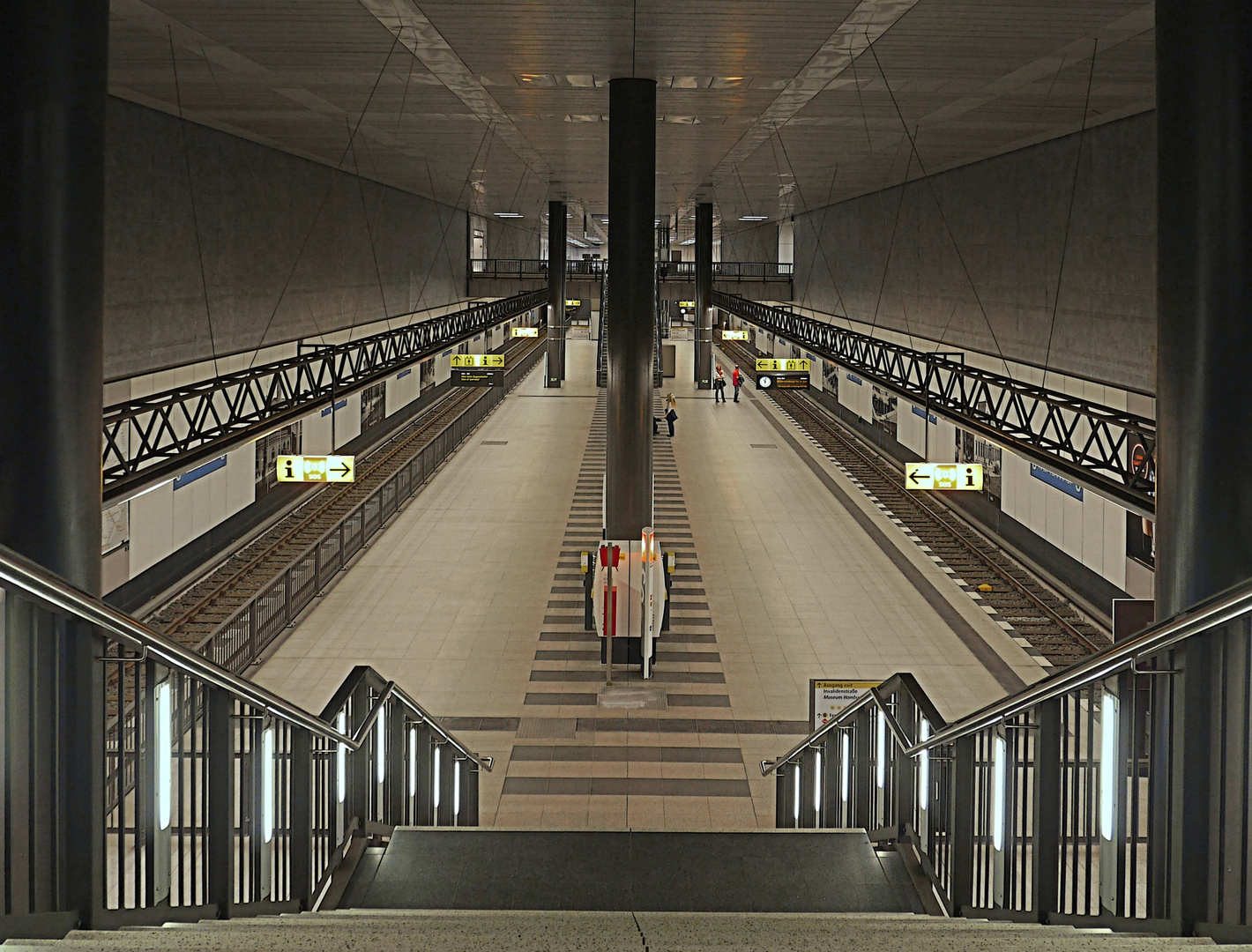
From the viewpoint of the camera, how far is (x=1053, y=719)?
3787 mm

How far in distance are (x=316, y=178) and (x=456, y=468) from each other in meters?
6.48

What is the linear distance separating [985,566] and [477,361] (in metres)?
13.5

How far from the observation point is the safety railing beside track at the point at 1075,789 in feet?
10.4

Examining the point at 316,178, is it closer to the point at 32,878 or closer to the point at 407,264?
the point at 407,264

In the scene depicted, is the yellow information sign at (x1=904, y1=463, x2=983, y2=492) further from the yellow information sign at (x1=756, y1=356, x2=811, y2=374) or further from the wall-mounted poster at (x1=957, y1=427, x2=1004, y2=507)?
the yellow information sign at (x1=756, y1=356, x2=811, y2=374)

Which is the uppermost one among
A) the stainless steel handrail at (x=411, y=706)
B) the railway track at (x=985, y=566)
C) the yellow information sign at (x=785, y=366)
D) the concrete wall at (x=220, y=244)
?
the concrete wall at (x=220, y=244)

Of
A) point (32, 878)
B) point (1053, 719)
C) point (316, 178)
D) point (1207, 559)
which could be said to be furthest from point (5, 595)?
point (316, 178)

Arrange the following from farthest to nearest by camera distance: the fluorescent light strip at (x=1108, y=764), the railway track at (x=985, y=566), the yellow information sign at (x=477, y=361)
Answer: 1. the yellow information sign at (x=477, y=361)
2. the railway track at (x=985, y=566)
3. the fluorescent light strip at (x=1108, y=764)

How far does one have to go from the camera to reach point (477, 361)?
27391 millimetres

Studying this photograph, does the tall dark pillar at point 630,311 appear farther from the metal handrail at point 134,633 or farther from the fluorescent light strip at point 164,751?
the fluorescent light strip at point 164,751

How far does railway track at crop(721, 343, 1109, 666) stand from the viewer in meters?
14.6

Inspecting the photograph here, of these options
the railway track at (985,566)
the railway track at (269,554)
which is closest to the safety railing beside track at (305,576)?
the railway track at (269,554)

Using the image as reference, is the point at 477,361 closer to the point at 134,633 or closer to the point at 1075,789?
the point at 1075,789

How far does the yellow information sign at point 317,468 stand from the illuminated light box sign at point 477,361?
42.0ft
